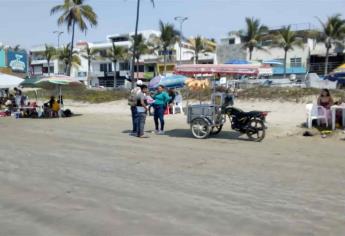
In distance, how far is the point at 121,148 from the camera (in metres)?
11.1

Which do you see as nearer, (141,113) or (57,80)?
(141,113)

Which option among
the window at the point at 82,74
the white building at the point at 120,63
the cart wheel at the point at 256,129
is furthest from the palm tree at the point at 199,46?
the cart wheel at the point at 256,129

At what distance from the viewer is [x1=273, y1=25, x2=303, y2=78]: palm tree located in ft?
194

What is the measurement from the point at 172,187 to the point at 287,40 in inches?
2186

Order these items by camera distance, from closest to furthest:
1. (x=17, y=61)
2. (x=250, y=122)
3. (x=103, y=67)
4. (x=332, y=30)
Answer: (x=250, y=122), (x=17, y=61), (x=332, y=30), (x=103, y=67)

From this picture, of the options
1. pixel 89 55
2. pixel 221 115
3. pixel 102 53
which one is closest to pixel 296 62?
pixel 89 55

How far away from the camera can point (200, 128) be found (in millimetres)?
13258

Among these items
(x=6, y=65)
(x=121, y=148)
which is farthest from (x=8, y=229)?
(x=6, y=65)

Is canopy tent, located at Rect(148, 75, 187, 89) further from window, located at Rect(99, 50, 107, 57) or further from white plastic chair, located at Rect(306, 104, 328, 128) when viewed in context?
window, located at Rect(99, 50, 107, 57)

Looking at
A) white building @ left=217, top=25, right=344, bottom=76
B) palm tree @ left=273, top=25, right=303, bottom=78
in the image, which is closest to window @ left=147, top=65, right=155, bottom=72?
white building @ left=217, top=25, right=344, bottom=76

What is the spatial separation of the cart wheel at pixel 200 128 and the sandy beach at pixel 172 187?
2.02ft

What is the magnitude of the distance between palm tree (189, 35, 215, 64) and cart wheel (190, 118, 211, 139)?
5639 centimetres

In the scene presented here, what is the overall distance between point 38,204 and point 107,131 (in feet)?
31.2

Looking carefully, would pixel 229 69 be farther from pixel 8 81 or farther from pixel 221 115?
pixel 8 81
